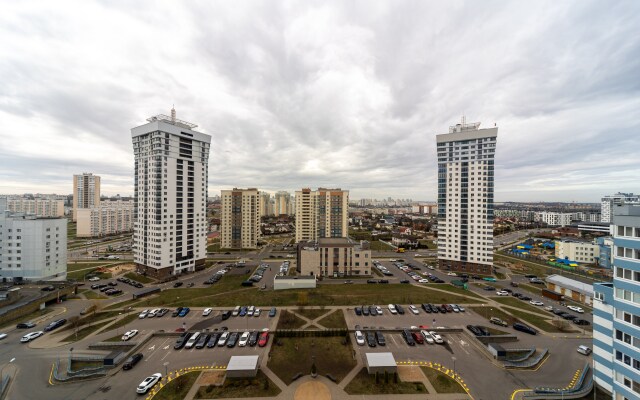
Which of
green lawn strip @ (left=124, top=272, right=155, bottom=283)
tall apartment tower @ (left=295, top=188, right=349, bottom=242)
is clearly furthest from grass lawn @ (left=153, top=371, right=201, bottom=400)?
tall apartment tower @ (left=295, top=188, right=349, bottom=242)

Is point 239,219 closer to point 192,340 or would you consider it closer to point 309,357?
point 192,340

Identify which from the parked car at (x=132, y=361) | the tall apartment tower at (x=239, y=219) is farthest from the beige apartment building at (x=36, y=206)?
the parked car at (x=132, y=361)

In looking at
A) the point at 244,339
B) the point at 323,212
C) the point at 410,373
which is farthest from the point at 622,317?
the point at 323,212

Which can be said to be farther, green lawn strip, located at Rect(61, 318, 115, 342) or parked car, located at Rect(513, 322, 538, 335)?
parked car, located at Rect(513, 322, 538, 335)

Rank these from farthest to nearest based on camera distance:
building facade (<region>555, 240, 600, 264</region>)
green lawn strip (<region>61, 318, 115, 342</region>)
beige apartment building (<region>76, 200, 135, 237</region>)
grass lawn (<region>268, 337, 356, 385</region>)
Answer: beige apartment building (<region>76, 200, 135, 237</region>)
building facade (<region>555, 240, 600, 264</region>)
green lawn strip (<region>61, 318, 115, 342</region>)
grass lawn (<region>268, 337, 356, 385</region>)

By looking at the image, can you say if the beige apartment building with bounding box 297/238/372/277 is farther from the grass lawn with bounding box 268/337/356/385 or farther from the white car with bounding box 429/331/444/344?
the white car with bounding box 429/331/444/344

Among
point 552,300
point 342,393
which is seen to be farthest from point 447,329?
point 552,300

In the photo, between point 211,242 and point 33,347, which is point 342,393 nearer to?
point 33,347
